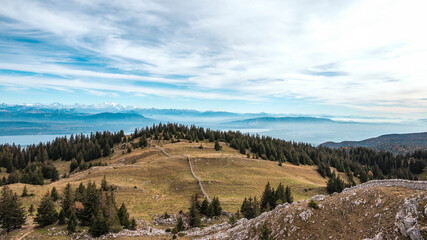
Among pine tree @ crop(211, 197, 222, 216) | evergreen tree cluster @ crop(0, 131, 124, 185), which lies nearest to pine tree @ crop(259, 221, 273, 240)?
pine tree @ crop(211, 197, 222, 216)

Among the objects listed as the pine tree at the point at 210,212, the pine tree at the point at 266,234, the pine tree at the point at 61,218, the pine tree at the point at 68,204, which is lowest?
the pine tree at the point at 210,212

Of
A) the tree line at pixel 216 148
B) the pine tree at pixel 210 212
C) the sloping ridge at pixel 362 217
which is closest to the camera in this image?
the sloping ridge at pixel 362 217

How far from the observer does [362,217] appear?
21.5 meters

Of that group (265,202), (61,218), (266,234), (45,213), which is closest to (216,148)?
(265,202)

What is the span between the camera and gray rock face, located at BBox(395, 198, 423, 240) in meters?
16.4

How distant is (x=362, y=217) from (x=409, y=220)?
455 centimetres

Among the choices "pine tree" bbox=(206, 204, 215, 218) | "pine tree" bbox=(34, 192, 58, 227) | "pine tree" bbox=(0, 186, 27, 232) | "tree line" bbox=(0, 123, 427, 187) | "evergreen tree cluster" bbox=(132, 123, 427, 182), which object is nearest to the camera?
"pine tree" bbox=(0, 186, 27, 232)

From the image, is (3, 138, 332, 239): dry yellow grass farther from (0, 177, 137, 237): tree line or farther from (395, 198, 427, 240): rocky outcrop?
(395, 198, 427, 240): rocky outcrop

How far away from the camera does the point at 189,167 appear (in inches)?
3211

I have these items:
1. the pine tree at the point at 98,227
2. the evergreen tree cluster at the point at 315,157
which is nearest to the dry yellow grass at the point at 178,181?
the pine tree at the point at 98,227

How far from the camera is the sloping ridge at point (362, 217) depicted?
17781 mm

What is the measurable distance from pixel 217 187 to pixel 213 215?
61.5ft

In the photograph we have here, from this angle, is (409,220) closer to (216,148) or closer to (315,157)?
(216,148)

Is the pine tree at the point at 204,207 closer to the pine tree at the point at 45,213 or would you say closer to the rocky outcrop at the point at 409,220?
the pine tree at the point at 45,213
